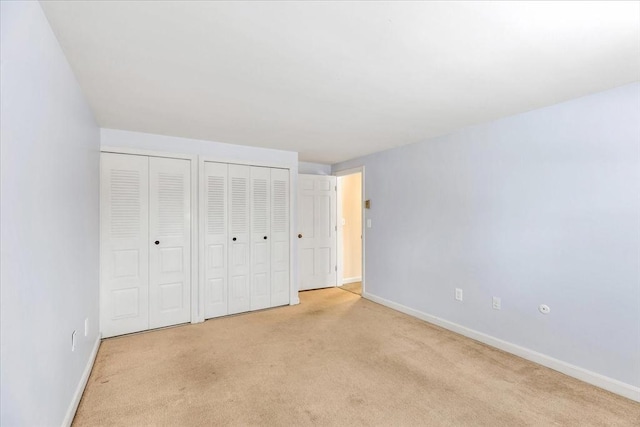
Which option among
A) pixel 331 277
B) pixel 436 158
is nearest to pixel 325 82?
pixel 436 158

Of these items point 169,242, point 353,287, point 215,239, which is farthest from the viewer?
point 353,287

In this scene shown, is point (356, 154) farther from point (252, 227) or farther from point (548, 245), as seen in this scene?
point (548, 245)

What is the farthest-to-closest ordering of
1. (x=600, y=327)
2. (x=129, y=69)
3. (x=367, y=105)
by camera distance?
(x=367, y=105)
(x=600, y=327)
(x=129, y=69)

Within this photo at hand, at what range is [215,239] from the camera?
12.1 ft

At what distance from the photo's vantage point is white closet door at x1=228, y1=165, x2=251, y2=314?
3797 mm

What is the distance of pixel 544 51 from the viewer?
5.58 feet

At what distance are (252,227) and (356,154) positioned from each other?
1.84 m

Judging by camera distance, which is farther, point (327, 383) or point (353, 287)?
point (353, 287)

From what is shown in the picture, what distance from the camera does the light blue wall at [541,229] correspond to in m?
2.17

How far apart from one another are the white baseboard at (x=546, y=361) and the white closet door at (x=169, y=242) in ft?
9.26

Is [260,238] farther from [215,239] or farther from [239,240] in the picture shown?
[215,239]

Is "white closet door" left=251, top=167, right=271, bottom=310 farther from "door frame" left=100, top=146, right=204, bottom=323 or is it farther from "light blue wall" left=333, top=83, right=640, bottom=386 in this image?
"light blue wall" left=333, top=83, right=640, bottom=386

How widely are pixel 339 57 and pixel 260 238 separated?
2.72 m

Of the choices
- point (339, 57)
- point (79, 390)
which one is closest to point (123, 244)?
point (79, 390)
